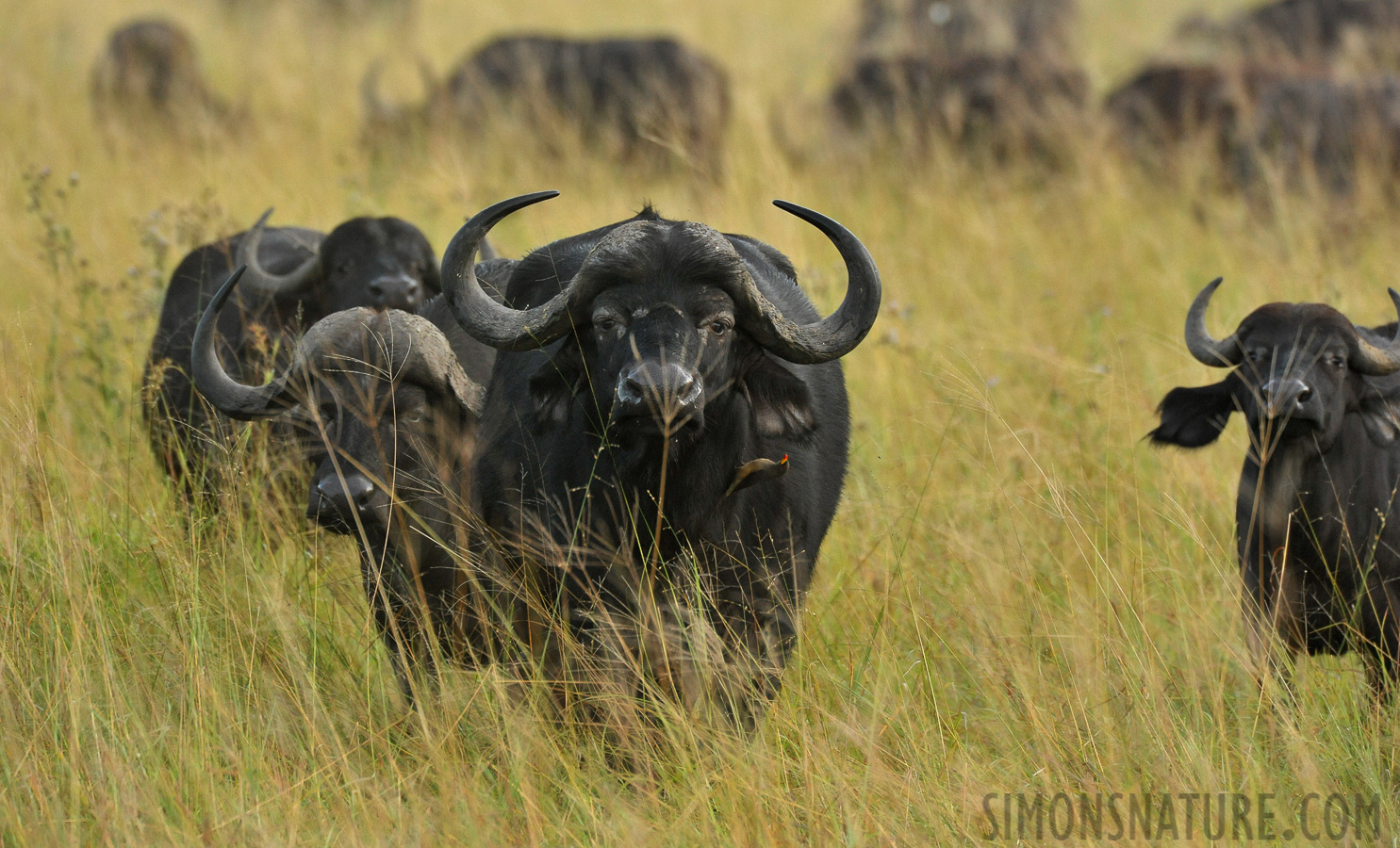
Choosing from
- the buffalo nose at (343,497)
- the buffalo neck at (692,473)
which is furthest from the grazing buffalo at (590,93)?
the buffalo nose at (343,497)

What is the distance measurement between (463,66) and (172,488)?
8.15 m

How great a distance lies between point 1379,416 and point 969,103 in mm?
8042

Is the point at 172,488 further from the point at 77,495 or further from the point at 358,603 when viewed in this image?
the point at 358,603

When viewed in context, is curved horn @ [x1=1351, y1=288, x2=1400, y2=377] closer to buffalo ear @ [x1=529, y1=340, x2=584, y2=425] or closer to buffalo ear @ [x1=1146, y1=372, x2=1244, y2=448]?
buffalo ear @ [x1=1146, y1=372, x2=1244, y2=448]

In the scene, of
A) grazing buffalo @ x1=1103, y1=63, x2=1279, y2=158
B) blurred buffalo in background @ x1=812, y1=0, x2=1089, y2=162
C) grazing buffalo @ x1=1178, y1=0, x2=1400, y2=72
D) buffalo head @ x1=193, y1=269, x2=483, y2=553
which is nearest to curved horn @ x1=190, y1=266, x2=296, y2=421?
buffalo head @ x1=193, y1=269, x2=483, y2=553

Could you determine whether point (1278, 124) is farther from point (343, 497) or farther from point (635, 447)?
point (343, 497)

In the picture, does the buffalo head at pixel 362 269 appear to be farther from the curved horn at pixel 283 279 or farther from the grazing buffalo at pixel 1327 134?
the grazing buffalo at pixel 1327 134

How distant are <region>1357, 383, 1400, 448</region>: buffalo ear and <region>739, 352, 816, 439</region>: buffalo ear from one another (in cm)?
171

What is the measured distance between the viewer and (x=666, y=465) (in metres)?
3.53

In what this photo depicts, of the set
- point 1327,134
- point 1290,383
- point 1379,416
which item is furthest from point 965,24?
point 1290,383

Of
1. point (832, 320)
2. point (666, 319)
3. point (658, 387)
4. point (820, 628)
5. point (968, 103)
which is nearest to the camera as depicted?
point (658, 387)

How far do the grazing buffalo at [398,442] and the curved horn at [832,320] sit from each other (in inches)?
34.9

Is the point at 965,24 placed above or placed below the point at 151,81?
above

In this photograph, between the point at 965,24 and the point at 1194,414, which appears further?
the point at 965,24
